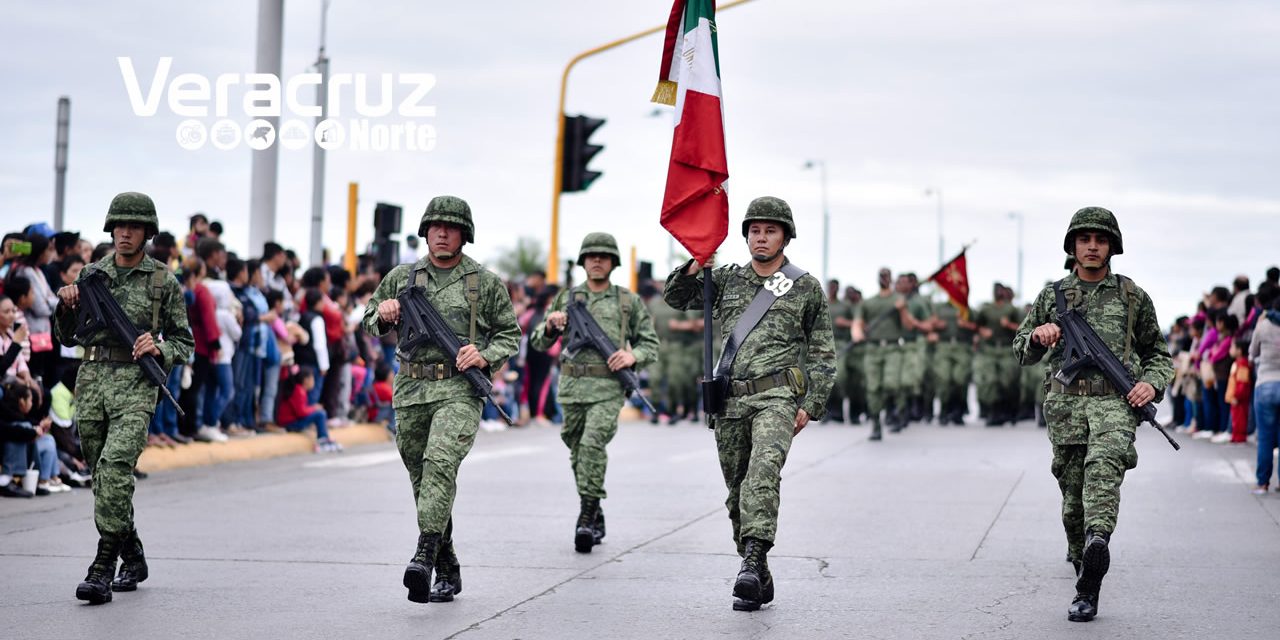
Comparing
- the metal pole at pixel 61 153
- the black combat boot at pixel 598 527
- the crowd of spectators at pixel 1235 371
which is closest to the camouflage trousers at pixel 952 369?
the crowd of spectators at pixel 1235 371

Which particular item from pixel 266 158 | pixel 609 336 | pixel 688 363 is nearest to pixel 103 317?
pixel 609 336

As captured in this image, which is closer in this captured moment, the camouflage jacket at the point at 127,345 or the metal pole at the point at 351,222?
the camouflage jacket at the point at 127,345

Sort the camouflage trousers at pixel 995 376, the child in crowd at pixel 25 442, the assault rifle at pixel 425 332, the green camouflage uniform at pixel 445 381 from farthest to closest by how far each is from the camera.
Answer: the camouflage trousers at pixel 995 376, the child in crowd at pixel 25 442, the assault rifle at pixel 425 332, the green camouflage uniform at pixel 445 381

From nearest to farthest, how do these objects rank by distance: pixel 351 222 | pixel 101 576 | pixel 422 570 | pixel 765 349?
pixel 422 570 < pixel 101 576 < pixel 765 349 < pixel 351 222

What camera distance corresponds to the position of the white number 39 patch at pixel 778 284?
8133 mm

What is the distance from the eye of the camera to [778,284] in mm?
8172

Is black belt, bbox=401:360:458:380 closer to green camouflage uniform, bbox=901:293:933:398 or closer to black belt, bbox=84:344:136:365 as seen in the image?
black belt, bbox=84:344:136:365

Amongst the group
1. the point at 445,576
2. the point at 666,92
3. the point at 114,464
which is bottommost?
the point at 445,576

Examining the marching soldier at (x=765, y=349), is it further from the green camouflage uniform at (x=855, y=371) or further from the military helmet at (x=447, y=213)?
the green camouflage uniform at (x=855, y=371)

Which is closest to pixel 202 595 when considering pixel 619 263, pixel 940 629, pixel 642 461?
pixel 940 629

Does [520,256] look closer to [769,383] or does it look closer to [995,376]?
[995,376]

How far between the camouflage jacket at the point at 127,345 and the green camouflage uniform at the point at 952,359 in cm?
1894

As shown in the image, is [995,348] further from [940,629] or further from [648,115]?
[648,115]

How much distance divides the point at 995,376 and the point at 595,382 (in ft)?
54.2
